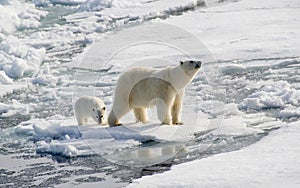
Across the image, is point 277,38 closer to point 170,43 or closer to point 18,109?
point 170,43

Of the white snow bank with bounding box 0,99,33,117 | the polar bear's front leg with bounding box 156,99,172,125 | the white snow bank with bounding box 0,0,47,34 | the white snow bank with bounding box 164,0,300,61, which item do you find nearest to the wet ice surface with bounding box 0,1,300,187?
the white snow bank with bounding box 0,99,33,117

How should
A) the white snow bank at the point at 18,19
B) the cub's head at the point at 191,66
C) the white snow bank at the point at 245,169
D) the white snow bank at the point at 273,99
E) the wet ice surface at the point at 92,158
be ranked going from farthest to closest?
the white snow bank at the point at 18,19 → the white snow bank at the point at 273,99 → the cub's head at the point at 191,66 → the wet ice surface at the point at 92,158 → the white snow bank at the point at 245,169

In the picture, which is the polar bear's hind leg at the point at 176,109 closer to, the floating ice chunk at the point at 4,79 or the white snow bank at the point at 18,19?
the floating ice chunk at the point at 4,79

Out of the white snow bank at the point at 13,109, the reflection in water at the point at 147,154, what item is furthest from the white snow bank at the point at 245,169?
the white snow bank at the point at 13,109

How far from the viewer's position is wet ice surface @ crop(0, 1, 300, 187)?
609 cm

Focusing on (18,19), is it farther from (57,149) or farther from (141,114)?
(57,149)

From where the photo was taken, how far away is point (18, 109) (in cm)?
856

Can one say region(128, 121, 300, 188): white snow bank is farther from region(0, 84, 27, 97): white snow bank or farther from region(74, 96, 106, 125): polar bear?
region(0, 84, 27, 97): white snow bank

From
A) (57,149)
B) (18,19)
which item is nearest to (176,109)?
(57,149)

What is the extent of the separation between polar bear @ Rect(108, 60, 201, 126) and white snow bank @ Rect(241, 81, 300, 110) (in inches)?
38.7

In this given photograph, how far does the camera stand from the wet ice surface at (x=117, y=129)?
6.09 metres

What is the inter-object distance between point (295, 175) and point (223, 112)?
8.81 feet

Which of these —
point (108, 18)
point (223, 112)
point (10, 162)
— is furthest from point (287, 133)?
point (108, 18)

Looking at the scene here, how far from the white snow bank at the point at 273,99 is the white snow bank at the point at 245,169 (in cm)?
151
